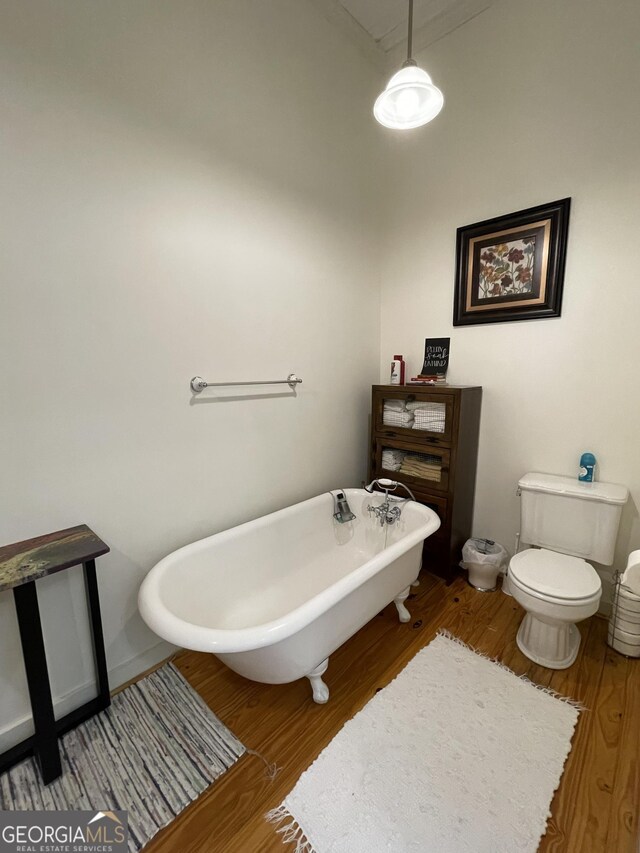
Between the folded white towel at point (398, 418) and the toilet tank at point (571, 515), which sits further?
the folded white towel at point (398, 418)

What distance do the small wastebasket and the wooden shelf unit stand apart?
0.09 metres

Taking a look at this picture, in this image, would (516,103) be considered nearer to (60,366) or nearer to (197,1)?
(197,1)

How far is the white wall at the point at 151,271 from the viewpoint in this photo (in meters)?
1.16

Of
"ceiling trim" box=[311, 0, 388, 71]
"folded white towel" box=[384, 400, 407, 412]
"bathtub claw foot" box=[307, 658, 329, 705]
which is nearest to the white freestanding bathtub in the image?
"bathtub claw foot" box=[307, 658, 329, 705]

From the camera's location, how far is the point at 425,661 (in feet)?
5.28

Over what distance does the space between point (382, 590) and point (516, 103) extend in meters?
2.60

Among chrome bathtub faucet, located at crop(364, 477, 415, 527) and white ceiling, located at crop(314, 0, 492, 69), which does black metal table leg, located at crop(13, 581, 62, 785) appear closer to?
chrome bathtub faucet, located at crop(364, 477, 415, 527)

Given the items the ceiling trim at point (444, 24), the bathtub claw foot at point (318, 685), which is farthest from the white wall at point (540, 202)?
the bathtub claw foot at point (318, 685)

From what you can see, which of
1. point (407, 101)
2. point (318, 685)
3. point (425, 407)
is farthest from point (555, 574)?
point (407, 101)

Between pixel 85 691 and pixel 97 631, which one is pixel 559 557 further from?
pixel 85 691

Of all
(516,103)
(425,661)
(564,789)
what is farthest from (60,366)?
(516,103)

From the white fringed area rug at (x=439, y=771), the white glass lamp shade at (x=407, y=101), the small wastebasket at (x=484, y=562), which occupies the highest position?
the white glass lamp shade at (x=407, y=101)

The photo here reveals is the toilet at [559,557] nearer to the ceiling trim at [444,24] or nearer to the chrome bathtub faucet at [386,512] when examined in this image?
the chrome bathtub faucet at [386,512]

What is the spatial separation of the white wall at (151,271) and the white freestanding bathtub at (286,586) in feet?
0.60
